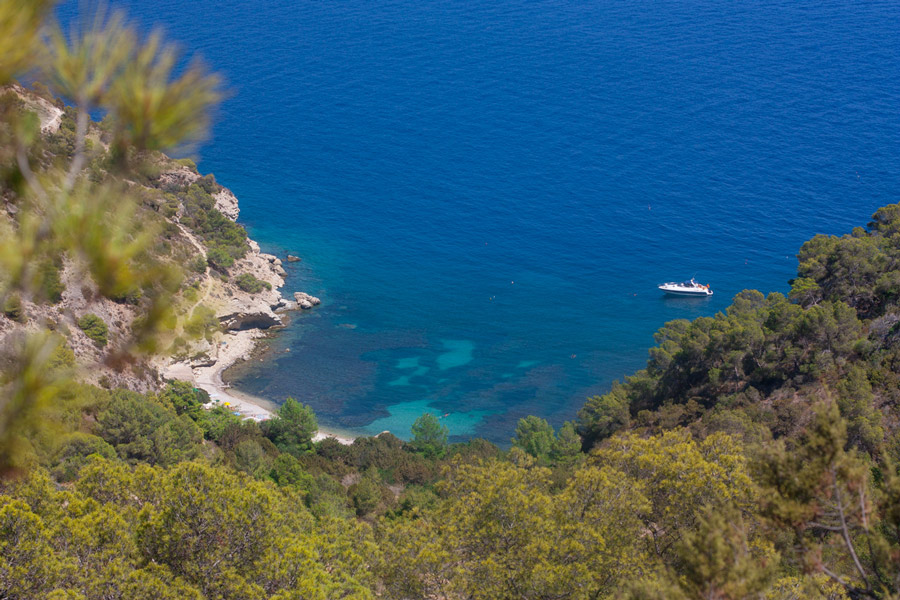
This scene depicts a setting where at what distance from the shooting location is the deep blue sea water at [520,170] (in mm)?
58656

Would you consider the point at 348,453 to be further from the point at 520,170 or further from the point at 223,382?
the point at 520,170

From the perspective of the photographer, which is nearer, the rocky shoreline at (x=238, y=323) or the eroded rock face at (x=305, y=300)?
the rocky shoreline at (x=238, y=323)

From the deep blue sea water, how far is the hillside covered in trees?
12367 mm

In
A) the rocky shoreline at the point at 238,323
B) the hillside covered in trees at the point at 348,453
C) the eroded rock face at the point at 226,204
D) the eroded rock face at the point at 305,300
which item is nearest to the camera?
the hillside covered in trees at the point at 348,453

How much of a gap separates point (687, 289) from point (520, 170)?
95.4 ft

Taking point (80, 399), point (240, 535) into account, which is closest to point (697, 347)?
point (240, 535)

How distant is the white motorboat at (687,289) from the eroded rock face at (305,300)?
33501mm

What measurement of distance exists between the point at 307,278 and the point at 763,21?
98713 millimetres

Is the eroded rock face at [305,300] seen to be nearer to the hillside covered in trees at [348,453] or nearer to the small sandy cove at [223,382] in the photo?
the small sandy cove at [223,382]

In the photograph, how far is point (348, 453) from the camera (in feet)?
128

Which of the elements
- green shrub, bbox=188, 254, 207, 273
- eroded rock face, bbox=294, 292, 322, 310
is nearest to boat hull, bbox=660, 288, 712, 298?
eroded rock face, bbox=294, 292, 322, 310

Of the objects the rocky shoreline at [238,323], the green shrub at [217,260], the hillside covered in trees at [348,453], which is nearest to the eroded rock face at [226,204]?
the rocky shoreline at [238,323]

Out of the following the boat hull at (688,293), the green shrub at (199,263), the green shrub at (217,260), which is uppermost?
the boat hull at (688,293)

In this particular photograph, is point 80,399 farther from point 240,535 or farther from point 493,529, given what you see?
point 493,529
